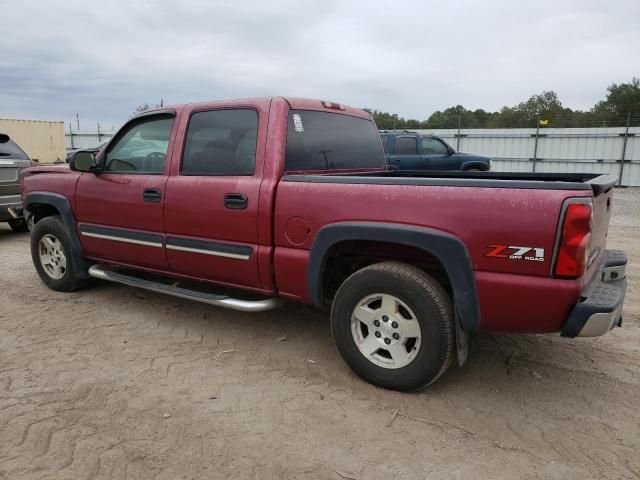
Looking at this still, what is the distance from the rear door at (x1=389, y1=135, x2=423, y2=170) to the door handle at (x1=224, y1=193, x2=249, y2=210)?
922cm

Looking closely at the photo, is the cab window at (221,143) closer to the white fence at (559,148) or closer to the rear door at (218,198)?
the rear door at (218,198)

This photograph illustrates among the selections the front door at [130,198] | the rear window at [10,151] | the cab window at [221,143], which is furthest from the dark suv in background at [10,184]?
the cab window at [221,143]

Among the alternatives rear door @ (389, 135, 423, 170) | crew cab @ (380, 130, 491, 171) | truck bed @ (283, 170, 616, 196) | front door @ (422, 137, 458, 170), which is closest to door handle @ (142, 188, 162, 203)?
truck bed @ (283, 170, 616, 196)

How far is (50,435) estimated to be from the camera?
8.87ft

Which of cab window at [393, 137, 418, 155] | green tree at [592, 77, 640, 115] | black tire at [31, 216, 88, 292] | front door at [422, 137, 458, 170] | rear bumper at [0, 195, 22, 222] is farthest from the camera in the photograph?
green tree at [592, 77, 640, 115]

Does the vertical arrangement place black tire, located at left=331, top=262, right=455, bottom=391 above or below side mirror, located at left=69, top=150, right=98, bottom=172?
below

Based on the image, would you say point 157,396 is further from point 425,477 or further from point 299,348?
point 425,477

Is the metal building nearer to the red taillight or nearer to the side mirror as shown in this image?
the side mirror

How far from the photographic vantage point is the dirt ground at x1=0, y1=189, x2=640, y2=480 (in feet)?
8.16

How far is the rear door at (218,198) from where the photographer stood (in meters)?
3.53

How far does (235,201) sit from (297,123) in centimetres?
73

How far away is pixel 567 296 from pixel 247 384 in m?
1.99

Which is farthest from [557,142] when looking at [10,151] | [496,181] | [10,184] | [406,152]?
[496,181]

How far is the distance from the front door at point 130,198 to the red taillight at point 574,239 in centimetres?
287
